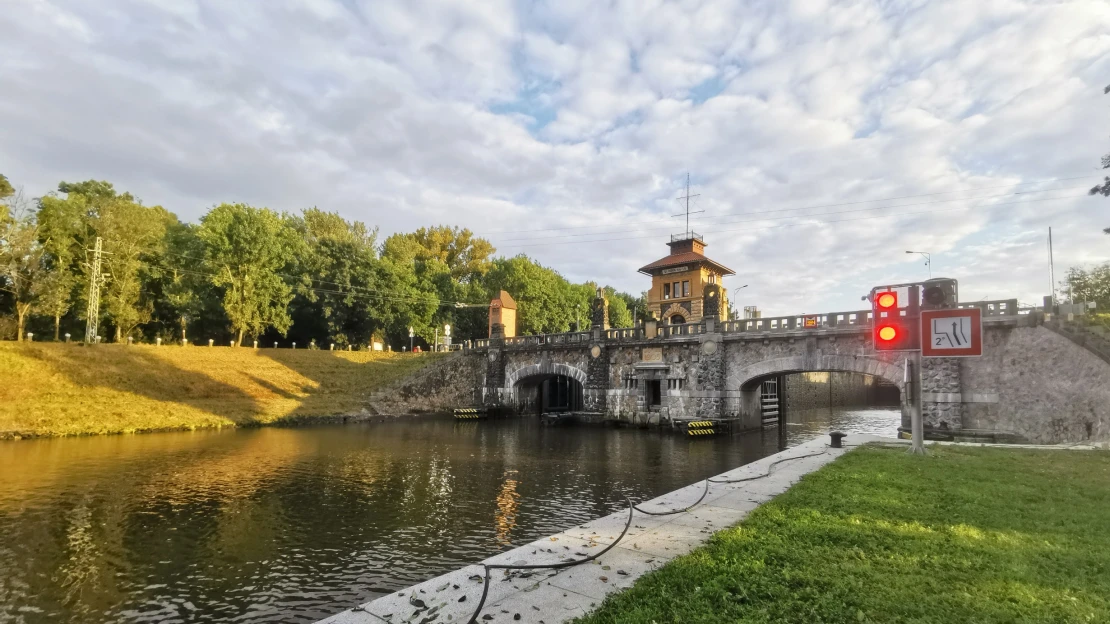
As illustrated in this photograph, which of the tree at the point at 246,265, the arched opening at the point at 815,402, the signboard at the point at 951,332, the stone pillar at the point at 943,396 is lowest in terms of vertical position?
the arched opening at the point at 815,402

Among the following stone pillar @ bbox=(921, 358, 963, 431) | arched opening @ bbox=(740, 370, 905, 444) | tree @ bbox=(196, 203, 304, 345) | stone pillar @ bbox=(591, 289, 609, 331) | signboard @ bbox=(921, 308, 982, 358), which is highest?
tree @ bbox=(196, 203, 304, 345)

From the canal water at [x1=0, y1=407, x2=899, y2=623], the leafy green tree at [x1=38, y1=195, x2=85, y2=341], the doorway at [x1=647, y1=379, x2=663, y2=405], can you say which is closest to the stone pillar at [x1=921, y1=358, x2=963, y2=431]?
the canal water at [x1=0, y1=407, x2=899, y2=623]

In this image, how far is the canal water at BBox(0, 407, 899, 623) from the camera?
28.0ft

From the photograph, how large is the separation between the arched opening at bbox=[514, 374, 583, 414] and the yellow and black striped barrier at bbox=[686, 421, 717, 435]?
511 inches

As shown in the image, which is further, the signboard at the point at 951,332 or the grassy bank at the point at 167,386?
the grassy bank at the point at 167,386

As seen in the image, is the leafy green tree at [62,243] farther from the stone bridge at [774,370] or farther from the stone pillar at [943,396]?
the stone pillar at [943,396]

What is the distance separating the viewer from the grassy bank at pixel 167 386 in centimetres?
2834

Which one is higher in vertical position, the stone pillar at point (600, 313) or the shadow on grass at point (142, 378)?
the stone pillar at point (600, 313)

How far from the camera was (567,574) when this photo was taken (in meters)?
7.07

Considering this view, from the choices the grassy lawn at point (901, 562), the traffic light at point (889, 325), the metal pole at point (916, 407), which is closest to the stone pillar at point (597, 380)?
the metal pole at point (916, 407)

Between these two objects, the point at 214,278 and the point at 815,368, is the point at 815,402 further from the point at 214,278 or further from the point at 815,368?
the point at 214,278

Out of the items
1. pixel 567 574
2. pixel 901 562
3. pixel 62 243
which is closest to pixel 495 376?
pixel 62 243

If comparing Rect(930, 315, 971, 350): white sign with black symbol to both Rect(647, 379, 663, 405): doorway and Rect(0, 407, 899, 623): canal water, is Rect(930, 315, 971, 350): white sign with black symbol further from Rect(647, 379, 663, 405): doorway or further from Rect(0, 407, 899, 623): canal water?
Rect(647, 379, 663, 405): doorway

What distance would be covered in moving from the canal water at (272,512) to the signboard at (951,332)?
25.3ft
